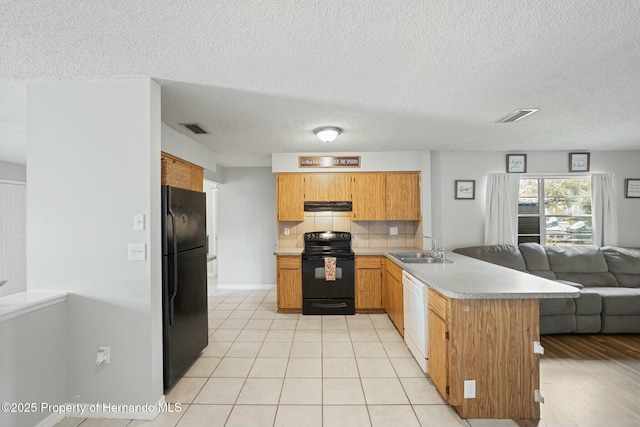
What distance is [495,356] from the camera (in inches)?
80.9

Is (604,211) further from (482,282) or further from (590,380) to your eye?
(482,282)

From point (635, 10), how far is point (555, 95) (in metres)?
1.10

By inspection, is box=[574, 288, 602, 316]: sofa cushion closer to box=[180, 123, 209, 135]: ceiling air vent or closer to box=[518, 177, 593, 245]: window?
box=[518, 177, 593, 245]: window

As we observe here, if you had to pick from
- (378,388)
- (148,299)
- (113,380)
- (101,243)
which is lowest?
(378,388)

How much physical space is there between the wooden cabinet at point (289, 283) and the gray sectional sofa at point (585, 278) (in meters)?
2.38

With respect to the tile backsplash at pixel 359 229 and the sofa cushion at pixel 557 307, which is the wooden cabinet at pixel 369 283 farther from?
the sofa cushion at pixel 557 307

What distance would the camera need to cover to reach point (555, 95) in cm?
248

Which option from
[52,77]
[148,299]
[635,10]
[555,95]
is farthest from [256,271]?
[635,10]

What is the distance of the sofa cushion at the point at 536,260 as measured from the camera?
4063 mm

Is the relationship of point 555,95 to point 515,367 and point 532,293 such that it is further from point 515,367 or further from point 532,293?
point 515,367

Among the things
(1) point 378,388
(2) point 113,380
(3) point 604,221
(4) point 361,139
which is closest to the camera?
(2) point 113,380

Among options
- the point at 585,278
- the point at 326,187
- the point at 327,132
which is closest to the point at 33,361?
the point at 327,132

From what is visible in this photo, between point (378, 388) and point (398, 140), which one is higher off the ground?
point (398, 140)

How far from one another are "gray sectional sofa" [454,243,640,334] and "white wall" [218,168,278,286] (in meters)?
3.42
